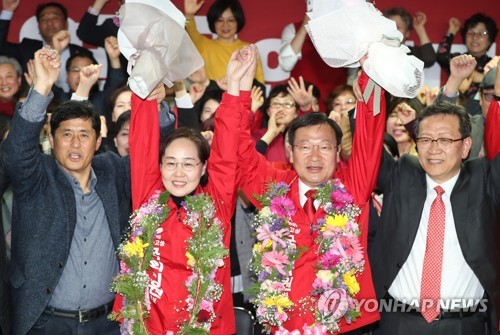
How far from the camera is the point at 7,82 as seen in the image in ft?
22.3

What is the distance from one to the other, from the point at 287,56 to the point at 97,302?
3626 mm

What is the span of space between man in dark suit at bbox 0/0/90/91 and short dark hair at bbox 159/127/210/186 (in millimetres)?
3114

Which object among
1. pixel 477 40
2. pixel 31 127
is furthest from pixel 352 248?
pixel 477 40

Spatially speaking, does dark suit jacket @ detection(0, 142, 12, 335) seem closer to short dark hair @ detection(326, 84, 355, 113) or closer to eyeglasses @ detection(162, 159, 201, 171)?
eyeglasses @ detection(162, 159, 201, 171)

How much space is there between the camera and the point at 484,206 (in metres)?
4.68

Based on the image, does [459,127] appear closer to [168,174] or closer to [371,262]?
[371,262]

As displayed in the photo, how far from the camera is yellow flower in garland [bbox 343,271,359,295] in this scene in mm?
4531

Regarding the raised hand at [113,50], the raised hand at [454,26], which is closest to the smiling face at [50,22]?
the raised hand at [113,50]

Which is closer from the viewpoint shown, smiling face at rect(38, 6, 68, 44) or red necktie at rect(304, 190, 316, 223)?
red necktie at rect(304, 190, 316, 223)

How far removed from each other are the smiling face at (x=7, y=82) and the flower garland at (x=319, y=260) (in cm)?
295

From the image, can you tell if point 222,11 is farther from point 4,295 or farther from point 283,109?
point 4,295

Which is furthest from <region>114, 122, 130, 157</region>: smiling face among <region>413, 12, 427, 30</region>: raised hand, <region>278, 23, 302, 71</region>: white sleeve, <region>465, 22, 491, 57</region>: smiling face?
<region>465, 22, 491, 57</region>: smiling face

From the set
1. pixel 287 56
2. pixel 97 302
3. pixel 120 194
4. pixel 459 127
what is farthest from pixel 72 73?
pixel 459 127

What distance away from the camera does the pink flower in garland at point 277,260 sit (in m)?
4.55
